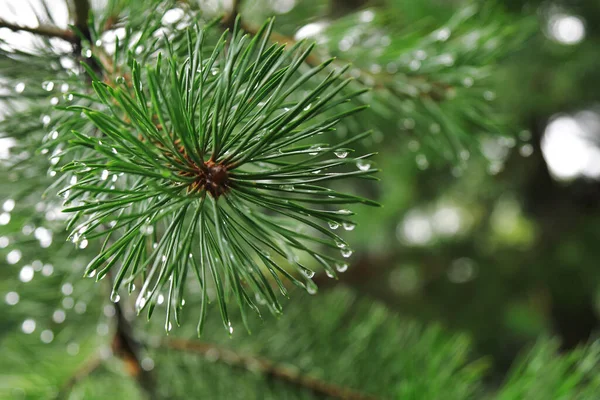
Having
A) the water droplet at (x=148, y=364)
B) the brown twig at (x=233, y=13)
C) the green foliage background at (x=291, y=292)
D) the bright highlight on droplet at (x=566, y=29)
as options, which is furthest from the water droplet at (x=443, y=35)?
the bright highlight on droplet at (x=566, y=29)

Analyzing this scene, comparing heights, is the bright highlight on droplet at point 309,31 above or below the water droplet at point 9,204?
above

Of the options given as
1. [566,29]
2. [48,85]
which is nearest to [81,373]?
[48,85]

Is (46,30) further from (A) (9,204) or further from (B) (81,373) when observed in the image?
(B) (81,373)

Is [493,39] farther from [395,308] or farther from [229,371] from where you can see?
[395,308]

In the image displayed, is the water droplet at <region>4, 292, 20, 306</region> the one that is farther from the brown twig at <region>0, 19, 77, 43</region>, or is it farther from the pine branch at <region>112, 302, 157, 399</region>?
the brown twig at <region>0, 19, 77, 43</region>

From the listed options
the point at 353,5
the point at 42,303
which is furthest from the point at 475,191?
the point at 42,303

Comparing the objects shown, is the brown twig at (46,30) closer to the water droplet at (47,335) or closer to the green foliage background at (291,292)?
Result: the green foliage background at (291,292)

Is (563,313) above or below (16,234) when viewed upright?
below
